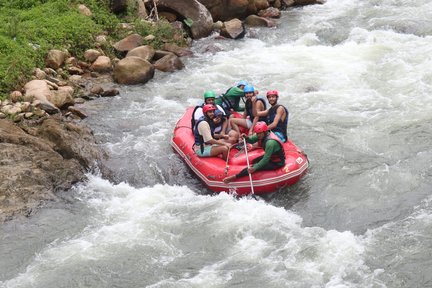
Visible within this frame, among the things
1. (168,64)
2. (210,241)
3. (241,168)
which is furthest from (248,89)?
(168,64)

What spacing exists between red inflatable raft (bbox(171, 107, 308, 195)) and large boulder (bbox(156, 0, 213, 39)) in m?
6.93

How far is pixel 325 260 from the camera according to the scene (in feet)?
25.1

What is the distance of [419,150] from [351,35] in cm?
635

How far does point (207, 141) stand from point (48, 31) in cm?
645

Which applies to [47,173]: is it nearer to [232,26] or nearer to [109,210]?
[109,210]

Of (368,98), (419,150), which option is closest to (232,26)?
(368,98)

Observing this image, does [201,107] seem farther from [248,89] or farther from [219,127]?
[248,89]

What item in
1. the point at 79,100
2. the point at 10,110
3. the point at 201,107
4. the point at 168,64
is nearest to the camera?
the point at 201,107

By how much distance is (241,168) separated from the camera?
31.2 ft

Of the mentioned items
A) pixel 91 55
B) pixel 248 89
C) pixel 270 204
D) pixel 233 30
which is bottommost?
pixel 270 204

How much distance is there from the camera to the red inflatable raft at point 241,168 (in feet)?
30.8

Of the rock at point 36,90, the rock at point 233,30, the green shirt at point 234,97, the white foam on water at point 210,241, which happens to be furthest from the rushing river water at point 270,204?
the rock at point 233,30

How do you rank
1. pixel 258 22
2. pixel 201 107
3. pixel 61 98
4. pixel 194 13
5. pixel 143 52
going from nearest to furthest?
pixel 201 107
pixel 61 98
pixel 143 52
pixel 194 13
pixel 258 22

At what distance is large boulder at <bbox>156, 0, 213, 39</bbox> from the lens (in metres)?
16.5
